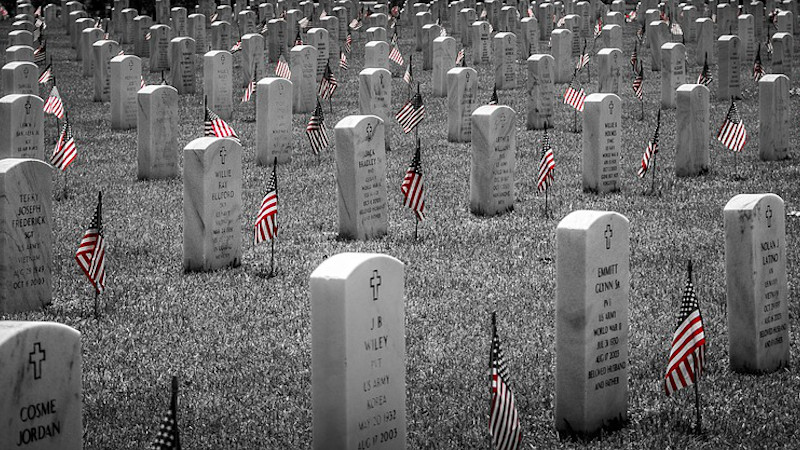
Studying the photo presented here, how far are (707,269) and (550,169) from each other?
11.1 feet

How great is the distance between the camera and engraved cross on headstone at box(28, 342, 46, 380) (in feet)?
18.6

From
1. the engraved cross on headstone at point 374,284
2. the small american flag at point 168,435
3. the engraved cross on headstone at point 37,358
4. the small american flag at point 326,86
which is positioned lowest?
the small american flag at point 326,86

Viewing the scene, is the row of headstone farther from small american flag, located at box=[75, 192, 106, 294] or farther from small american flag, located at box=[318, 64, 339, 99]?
small american flag, located at box=[318, 64, 339, 99]

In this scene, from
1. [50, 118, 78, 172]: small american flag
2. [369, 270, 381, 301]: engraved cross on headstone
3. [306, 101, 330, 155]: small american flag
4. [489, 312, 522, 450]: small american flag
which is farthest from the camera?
[306, 101, 330, 155]: small american flag

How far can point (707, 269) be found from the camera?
39.4 feet

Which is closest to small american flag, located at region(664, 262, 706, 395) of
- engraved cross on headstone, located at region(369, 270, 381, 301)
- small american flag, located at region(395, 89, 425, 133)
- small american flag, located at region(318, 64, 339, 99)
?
engraved cross on headstone, located at region(369, 270, 381, 301)

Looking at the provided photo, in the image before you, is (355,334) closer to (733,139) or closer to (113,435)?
(113,435)

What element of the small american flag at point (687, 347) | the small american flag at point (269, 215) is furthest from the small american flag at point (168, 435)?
the small american flag at point (269, 215)

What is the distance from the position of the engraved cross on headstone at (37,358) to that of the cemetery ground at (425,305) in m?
1.77

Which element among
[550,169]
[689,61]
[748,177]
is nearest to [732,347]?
[550,169]

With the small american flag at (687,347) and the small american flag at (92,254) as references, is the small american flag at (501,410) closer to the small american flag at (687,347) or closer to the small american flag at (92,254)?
the small american flag at (687,347)

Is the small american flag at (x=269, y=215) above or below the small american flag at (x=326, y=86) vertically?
above

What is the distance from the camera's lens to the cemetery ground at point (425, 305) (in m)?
7.88

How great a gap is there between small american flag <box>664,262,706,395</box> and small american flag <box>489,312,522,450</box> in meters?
1.55
